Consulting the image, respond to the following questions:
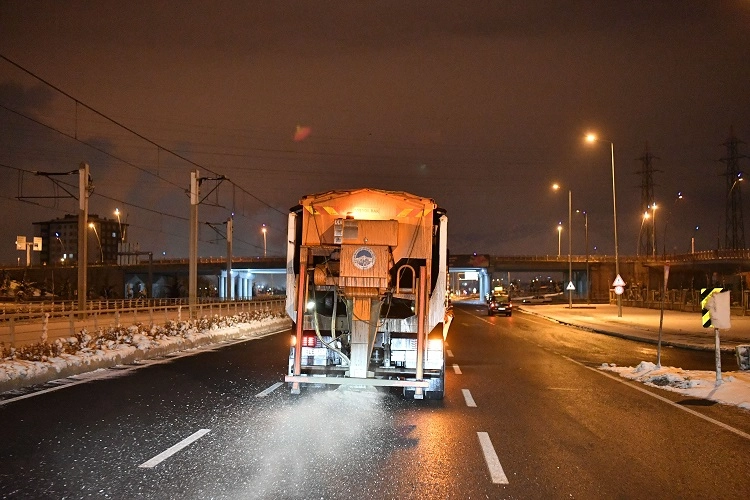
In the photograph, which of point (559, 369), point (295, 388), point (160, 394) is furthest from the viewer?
point (559, 369)

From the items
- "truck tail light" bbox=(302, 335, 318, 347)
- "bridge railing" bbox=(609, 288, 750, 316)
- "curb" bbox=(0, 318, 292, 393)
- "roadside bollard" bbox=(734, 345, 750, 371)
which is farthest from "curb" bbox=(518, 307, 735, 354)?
"curb" bbox=(0, 318, 292, 393)

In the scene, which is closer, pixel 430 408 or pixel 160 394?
pixel 430 408

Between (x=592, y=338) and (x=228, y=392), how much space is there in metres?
20.9

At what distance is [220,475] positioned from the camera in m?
6.93

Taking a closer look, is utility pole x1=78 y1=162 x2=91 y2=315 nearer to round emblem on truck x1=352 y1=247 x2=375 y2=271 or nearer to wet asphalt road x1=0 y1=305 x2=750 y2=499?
wet asphalt road x1=0 y1=305 x2=750 y2=499

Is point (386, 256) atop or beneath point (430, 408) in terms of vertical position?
atop

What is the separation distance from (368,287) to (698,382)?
7903 mm

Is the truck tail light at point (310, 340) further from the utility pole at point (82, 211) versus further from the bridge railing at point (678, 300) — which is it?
the bridge railing at point (678, 300)

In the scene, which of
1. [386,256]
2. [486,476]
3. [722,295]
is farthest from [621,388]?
[486,476]

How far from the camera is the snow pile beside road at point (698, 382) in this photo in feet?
40.7

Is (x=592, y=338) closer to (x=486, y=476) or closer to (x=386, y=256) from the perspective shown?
(x=386, y=256)

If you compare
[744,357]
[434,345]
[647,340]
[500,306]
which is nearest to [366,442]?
[434,345]

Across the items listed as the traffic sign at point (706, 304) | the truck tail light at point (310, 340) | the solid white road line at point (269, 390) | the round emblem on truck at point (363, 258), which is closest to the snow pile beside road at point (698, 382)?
the traffic sign at point (706, 304)

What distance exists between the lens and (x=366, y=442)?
8594 millimetres
